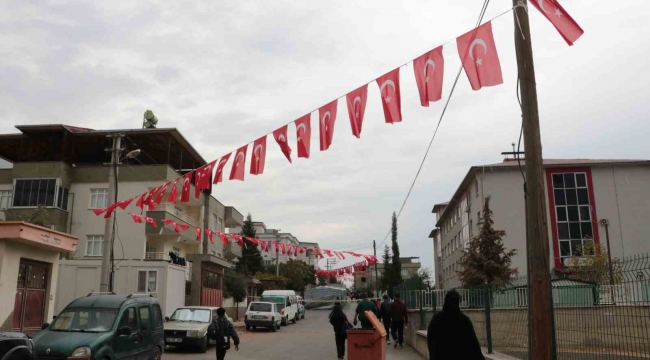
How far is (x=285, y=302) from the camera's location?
4016 centimetres

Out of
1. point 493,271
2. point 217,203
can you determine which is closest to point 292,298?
point 217,203

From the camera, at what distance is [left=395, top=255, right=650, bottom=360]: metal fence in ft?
20.7

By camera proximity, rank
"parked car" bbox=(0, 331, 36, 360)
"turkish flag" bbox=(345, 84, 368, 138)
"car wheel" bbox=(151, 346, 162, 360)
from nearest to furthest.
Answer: "parked car" bbox=(0, 331, 36, 360) → "turkish flag" bbox=(345, 84, 368, 138) → "car wheel" bbox=(151, 346, 162, 360)

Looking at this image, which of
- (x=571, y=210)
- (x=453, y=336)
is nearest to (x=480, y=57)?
(x=453, y=336)

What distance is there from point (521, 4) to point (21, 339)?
25.9 ft

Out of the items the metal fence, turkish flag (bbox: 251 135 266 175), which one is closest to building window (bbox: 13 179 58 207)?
turkish flag (bbox: 251 135 266 175)

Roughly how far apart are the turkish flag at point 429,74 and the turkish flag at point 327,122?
6.01 feet

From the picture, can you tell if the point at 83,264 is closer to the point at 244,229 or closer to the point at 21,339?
the point at 21,339

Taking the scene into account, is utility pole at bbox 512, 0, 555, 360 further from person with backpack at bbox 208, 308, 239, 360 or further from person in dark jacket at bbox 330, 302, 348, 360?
person in dark jacket at bbox 330, 302, 348, 360

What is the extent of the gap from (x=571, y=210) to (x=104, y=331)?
124ft

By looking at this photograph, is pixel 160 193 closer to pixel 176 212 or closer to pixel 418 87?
pixel 418 87

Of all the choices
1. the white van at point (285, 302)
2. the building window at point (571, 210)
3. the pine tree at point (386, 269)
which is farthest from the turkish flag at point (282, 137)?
the pine tree at point (386, 269)

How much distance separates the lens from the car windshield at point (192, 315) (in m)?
20.1

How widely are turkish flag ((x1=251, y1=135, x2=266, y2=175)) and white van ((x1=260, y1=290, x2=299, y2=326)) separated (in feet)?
87.6
